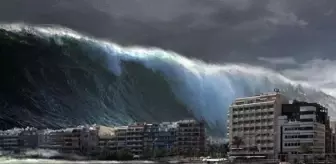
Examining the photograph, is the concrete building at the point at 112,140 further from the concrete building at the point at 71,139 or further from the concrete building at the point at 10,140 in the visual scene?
the concrete building at the point at 10,140

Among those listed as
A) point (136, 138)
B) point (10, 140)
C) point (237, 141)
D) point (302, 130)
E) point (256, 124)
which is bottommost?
point (10, 140)

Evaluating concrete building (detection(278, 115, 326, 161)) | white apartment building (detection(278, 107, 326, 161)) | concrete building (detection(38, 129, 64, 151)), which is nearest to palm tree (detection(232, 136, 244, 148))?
white apartment building (detection(278, 107, 326, 161))

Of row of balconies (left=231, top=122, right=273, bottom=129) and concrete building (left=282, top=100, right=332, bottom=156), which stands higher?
concrete building (left=282, top=100, right=332, bottom=156)

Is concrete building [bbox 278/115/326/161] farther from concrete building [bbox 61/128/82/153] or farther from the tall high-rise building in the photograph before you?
concrete building [bbox 61/128/82/153]

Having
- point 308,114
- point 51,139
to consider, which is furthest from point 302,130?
point 51,139

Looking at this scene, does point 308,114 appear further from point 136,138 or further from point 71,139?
point 71,139

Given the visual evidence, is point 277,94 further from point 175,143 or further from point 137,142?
point 137,142

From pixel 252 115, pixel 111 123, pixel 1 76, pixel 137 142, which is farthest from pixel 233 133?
pixel 1 76
